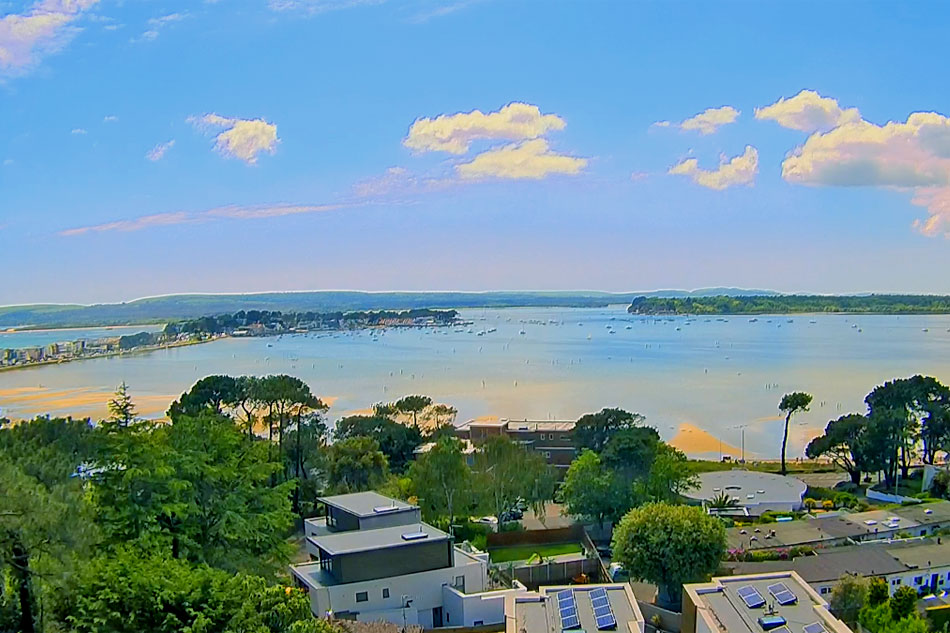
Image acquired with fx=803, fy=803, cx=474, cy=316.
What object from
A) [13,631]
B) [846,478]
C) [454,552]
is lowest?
[846,478]

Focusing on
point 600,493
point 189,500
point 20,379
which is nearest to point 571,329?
point 20,379

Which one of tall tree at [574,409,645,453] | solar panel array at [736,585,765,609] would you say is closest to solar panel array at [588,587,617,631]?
solar panel array at [736,585,765,609]

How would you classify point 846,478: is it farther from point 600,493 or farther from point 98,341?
point 98,341

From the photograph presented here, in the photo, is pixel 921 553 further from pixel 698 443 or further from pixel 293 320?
pixel 293 320

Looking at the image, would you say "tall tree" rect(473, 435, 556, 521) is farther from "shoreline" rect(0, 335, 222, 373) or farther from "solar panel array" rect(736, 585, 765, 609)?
"shoreline" rect(0, 335, 222, 373)

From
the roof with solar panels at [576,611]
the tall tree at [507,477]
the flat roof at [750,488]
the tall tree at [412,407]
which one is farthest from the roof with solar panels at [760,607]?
the tall tree at [412,407]

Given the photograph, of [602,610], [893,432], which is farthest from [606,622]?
[893,432]

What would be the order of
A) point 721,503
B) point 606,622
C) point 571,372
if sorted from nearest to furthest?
point 606,622 → point 721,503 → point 571,372
